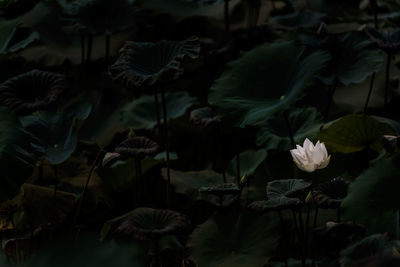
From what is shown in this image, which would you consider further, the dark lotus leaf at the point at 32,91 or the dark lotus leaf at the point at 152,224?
the dark lotus leaf at the point at 32,91

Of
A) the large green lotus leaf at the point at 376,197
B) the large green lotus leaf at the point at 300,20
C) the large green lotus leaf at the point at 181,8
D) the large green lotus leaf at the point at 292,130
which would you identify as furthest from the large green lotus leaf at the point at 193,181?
the large green lotus leaf at the point at 181,8

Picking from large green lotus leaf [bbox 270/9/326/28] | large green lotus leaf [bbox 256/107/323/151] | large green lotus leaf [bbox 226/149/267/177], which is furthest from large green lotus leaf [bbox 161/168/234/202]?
large green lotus leaf [bbox 270/9/326/28]

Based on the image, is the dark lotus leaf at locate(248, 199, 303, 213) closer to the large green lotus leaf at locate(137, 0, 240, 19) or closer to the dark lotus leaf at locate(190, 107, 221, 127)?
the dark lotus leaf at locate(190, 107, 221, 127)

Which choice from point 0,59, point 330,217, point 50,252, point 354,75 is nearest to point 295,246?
point 330,217

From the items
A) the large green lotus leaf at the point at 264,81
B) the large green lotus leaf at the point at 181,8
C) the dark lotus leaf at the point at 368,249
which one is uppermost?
the dark lotus leaf at the point at 368,249

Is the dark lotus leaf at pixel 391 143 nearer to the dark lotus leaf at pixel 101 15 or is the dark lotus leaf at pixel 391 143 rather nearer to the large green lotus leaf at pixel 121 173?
the large green lotus leaf at pixel 121 173

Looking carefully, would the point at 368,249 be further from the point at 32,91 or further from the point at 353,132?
the point at 32,91
